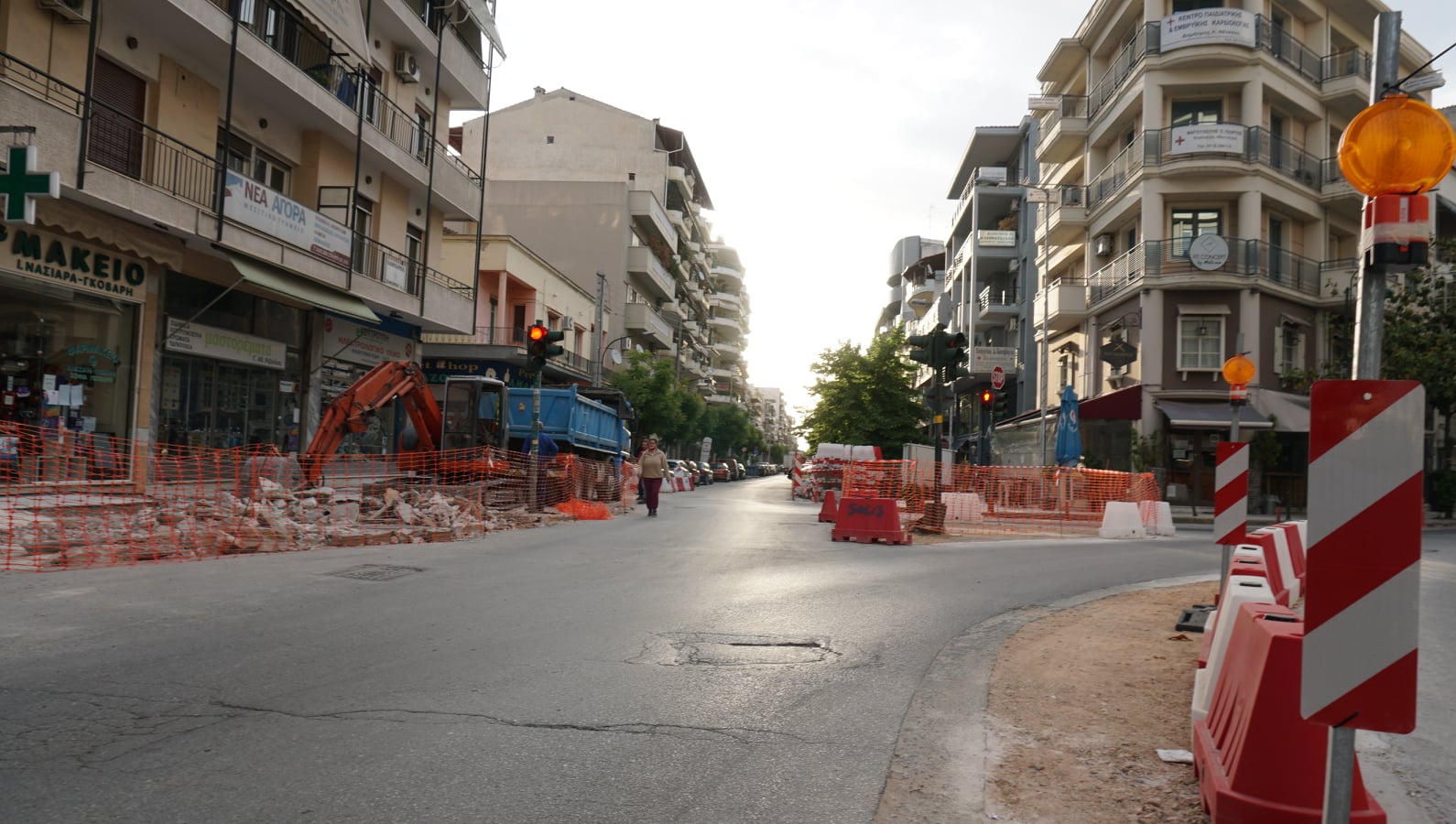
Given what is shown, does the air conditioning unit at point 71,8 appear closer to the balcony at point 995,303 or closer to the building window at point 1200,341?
the building window at point 1200,341

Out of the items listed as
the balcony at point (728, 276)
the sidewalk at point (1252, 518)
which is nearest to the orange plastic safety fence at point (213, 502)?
the sidewalk at point (1252, 518)

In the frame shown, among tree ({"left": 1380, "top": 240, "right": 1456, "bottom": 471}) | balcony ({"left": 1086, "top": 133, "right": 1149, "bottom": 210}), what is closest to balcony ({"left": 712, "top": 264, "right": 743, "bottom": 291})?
balcony ({"left": 1086, "top": 133, "right": 1149, "bottom": 210})

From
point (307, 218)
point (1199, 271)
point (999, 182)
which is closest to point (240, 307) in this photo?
point (307, 218)

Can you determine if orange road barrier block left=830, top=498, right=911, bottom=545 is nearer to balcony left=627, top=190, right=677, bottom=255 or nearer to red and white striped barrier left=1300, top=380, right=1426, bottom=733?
red and white striped barrier left=1300, top=380, right=1426, bottom=733

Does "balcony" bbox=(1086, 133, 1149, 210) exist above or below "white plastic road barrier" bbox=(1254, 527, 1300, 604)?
above

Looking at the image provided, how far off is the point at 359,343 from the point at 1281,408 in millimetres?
25711

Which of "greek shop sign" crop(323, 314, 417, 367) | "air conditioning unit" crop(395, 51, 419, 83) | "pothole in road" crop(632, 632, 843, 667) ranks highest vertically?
"air conditioning unit" crop(395, 51, 419, 83)

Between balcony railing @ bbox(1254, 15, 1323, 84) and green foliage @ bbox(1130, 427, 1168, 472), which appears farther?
→ balcony railing @ bbox(1254, 15, 1323, 84)

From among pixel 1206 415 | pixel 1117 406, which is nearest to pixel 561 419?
pixel 1117 406

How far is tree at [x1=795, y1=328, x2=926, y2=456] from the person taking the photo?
156 ft

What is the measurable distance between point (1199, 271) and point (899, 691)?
2815 cm

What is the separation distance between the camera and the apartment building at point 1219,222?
29766 mm

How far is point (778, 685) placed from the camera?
550cm

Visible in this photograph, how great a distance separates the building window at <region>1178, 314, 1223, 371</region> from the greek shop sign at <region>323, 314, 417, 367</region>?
72.3ft
